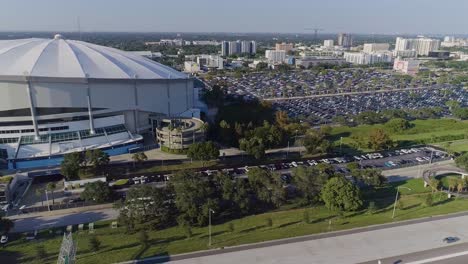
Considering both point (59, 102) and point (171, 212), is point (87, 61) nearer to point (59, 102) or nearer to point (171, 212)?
point (59, 102)

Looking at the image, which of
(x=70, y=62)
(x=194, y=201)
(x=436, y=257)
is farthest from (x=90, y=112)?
(x=436, y=257)

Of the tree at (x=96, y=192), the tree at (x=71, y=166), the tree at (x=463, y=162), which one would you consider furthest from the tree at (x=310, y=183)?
the tree at (x=71, y=166)

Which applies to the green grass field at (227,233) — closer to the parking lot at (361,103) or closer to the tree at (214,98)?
the parking lot at (361,103)

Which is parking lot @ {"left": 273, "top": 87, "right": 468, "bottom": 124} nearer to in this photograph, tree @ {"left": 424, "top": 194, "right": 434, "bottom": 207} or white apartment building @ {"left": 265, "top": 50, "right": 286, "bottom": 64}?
tree @ {"left": 424, "top": 194, "right": 434, "bottom": 207}

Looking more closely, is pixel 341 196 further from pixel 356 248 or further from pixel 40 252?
pixel 40 252

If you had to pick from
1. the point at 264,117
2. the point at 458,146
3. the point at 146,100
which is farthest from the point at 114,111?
the point at 458,146

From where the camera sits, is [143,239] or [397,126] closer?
[143,239]

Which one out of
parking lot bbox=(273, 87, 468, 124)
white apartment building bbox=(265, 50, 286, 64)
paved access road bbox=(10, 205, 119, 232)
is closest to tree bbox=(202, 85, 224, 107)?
parking lot bbox=(273, 87, 468, 124)
